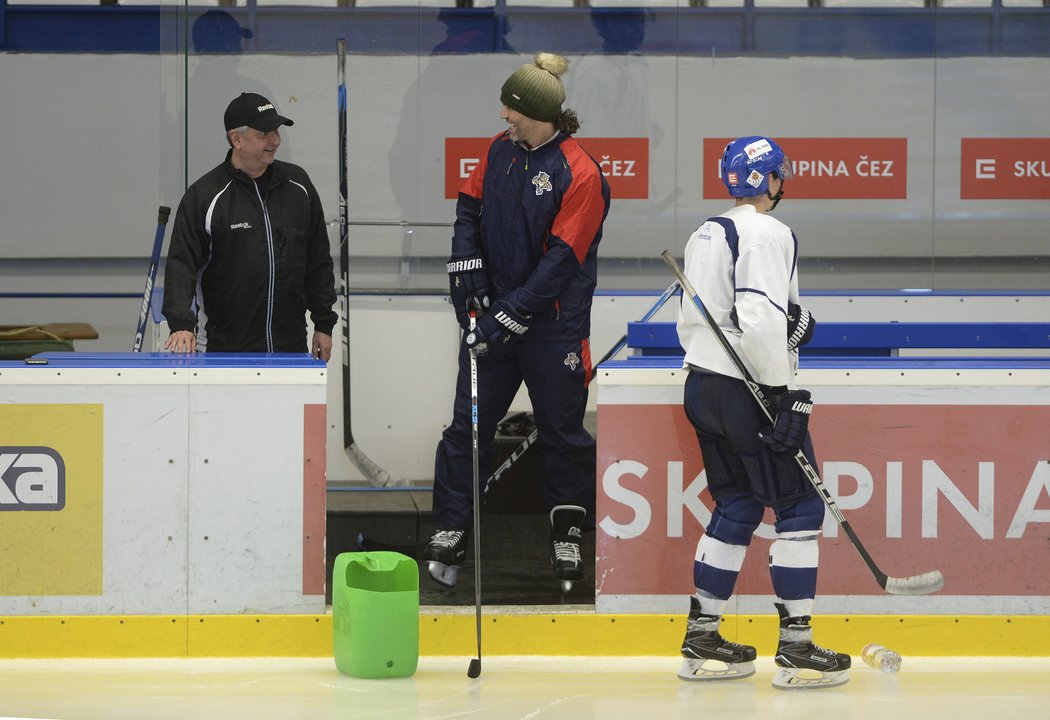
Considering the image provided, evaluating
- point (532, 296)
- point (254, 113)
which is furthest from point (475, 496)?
point (254, 113)

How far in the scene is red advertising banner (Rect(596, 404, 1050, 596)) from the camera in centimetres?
500

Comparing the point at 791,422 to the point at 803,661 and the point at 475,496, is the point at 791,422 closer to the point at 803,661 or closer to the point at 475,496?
the point at 803,661

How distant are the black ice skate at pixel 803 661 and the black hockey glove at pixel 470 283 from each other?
A: 1.39m

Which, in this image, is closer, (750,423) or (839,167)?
(750,423)

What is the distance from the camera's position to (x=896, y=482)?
5.01 meters

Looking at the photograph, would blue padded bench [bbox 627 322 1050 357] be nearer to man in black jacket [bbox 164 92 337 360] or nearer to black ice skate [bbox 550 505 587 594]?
black ice skate [bbox 550 505 587 594]

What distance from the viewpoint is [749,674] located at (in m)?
4.81

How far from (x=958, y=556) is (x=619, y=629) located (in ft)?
3.36

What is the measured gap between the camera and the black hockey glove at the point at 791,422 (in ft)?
14.9

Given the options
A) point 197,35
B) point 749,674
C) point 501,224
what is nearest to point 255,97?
point 501,224

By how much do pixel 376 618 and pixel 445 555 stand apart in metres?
0.71

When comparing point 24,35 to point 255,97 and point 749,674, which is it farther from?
point 749,674

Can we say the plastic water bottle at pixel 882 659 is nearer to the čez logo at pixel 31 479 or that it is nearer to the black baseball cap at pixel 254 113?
the čez logo at pixel 31 479

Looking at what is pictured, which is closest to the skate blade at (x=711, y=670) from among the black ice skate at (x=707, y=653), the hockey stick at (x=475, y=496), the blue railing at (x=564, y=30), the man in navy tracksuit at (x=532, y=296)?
the black ice skate at (x=707, y=653)
